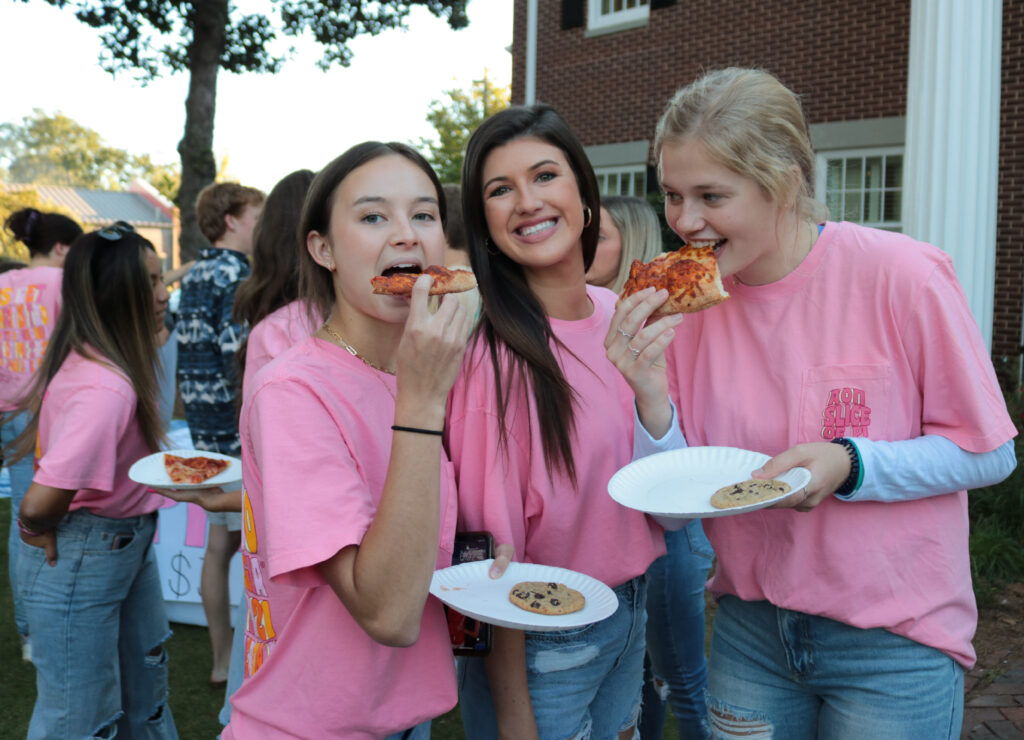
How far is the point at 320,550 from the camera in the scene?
66.1 inches

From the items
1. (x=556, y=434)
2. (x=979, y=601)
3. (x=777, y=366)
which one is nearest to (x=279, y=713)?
(x=556, y=434)

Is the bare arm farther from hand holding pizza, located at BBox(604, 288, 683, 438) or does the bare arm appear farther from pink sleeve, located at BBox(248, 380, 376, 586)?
hand holding pizza, located at BBox(604, 288, 683, 438)

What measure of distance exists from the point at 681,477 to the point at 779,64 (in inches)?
502

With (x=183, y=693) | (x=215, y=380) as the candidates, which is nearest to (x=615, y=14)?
(x=215, y=380)

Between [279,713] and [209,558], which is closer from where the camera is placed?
→ [279,713]

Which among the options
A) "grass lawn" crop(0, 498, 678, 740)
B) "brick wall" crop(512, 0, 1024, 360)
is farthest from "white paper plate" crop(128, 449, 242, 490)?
"brick wall" crop(512, 0, 1024, 360)

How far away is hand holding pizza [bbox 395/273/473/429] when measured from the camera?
1748 millimetres

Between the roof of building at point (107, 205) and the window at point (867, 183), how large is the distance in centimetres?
5903

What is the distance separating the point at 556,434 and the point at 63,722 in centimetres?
206

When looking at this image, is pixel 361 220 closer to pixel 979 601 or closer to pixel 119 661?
pixel 119 661

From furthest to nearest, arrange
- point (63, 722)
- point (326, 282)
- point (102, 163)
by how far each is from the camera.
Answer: point (102, 163) < point (63, 722) < point (326, 282)

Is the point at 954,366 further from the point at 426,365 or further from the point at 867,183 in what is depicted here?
the point at 867,183

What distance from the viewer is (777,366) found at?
2170mm

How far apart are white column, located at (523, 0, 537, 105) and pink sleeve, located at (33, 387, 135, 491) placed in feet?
46.8
